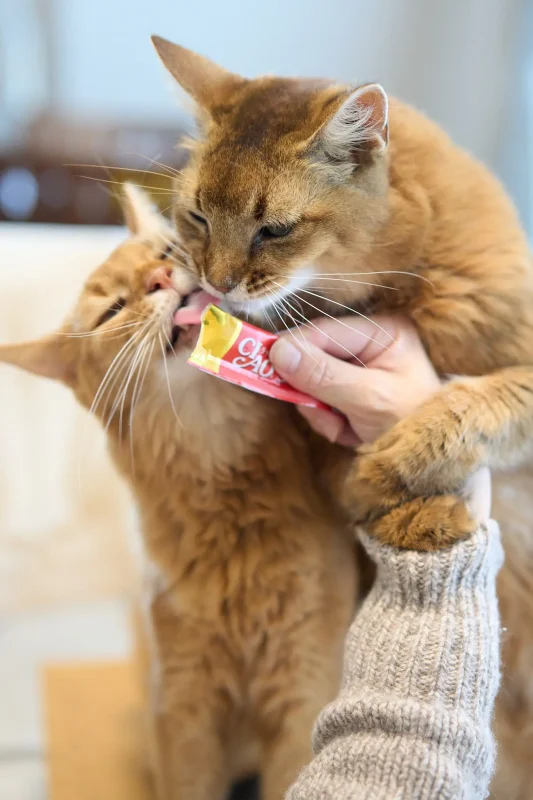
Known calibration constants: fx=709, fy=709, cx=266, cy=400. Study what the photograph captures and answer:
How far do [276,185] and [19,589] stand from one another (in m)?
1.34

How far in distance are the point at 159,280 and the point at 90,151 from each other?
5.07 ft

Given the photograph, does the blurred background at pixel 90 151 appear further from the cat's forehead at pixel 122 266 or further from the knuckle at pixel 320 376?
the knuckle at pixel 320 376

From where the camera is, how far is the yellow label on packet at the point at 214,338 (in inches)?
37.1

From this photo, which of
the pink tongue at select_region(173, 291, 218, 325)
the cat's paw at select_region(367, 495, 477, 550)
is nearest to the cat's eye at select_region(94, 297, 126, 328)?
the pink tongue at select_region(173, 291, 218, 325)

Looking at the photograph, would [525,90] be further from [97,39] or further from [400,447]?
[400,447]

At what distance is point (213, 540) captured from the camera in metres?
1.20

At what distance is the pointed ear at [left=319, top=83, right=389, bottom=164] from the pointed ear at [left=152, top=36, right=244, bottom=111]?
0.72 ft

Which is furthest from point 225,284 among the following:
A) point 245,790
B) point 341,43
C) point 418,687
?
point 341,43

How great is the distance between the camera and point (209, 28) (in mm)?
2295

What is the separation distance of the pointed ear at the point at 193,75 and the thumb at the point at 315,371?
385 mm

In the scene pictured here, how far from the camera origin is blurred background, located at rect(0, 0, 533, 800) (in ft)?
5.91

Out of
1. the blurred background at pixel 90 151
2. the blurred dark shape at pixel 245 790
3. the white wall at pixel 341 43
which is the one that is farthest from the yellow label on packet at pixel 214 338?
the white wall at pixel 341 43

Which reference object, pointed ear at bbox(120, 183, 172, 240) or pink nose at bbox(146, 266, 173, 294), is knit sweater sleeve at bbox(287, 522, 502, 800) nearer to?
pink nose at bbox(146, 266, 173, 294)

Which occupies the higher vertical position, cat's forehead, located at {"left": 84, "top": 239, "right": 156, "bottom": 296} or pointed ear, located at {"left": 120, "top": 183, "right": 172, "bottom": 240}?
pointed ear, located at {"left": 120, "top": 183, "right": 172, "bottom": 240}
